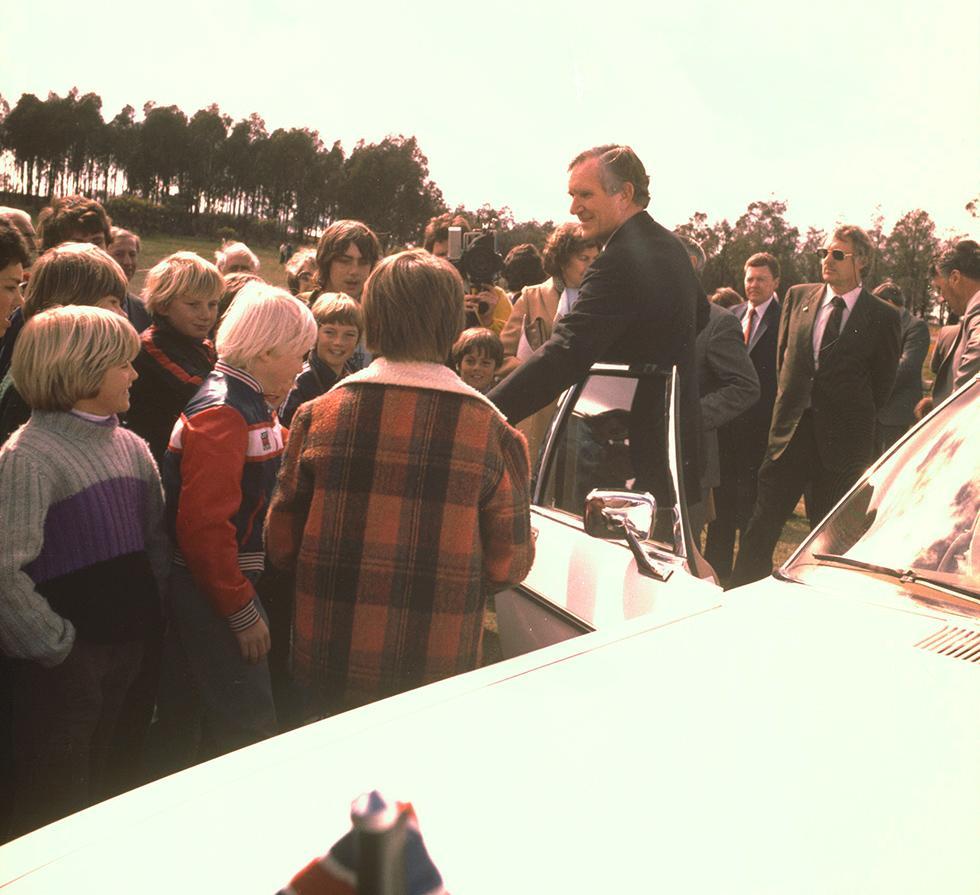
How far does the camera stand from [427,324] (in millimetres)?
2066

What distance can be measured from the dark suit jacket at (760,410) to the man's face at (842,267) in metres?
0.67

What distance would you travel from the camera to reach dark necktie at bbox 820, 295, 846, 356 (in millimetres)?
5098

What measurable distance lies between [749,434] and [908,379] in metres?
2.67

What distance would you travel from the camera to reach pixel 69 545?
2191 mm

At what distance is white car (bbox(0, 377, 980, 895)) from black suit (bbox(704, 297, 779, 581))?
146 inches

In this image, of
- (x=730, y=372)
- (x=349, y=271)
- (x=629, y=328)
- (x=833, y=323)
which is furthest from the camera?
(x=833, y=323)

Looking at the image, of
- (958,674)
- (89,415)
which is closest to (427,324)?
(89,415)

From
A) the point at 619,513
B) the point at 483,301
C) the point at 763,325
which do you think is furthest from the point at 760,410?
the point at 619,513

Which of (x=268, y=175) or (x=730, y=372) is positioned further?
(x=268, y=175)

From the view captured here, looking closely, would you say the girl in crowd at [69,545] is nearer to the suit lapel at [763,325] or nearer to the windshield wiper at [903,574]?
the windshield wiper at [903,574]

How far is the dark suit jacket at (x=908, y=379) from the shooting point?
7.48 m

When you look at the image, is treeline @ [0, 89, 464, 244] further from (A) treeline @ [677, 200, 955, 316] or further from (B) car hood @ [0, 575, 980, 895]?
(B) car hood @ [0, 575, 980, 895]

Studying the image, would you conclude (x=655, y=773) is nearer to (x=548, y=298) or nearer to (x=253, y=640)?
(x=253, y=640)

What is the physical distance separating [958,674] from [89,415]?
6.32ft
